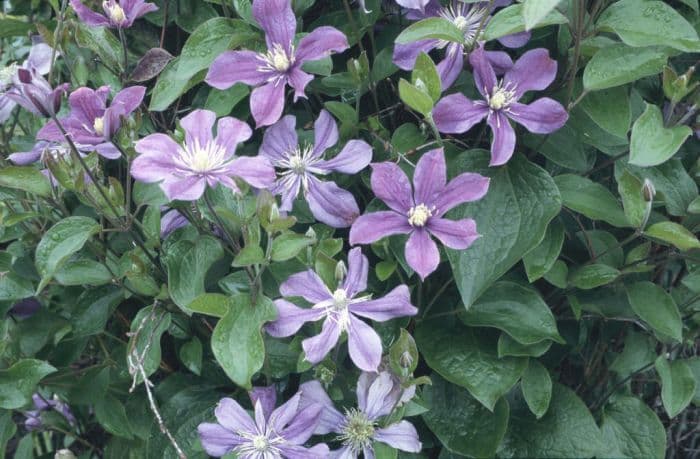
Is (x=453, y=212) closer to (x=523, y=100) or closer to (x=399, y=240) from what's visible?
(x=399, y=240)

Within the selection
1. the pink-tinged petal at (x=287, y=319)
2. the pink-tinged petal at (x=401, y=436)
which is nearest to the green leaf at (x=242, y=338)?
the pink-tinged petal at (x=287, y=319)

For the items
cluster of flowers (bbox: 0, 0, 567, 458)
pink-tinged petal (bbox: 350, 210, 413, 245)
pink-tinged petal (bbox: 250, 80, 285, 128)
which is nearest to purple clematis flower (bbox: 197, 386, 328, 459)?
cluster of flowers (bbox: 0, 0, 567, 458)

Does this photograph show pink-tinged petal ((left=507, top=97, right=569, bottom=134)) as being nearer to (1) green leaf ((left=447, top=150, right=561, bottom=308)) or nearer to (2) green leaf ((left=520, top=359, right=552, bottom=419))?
(1) green leaf ((left=447, top=150, right=561, bottom=308))

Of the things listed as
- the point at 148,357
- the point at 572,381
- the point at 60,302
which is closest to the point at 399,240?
the point at 148,357

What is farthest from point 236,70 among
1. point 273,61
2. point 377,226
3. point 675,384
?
point 675,384

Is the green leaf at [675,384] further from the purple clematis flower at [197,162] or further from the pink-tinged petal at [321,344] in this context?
the purple clematis flower at [197,162]

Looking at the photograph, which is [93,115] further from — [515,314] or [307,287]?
[515,314]

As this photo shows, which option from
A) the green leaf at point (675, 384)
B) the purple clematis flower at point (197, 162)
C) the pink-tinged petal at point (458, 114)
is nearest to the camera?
the purple clematis flower at point (197, 162)
